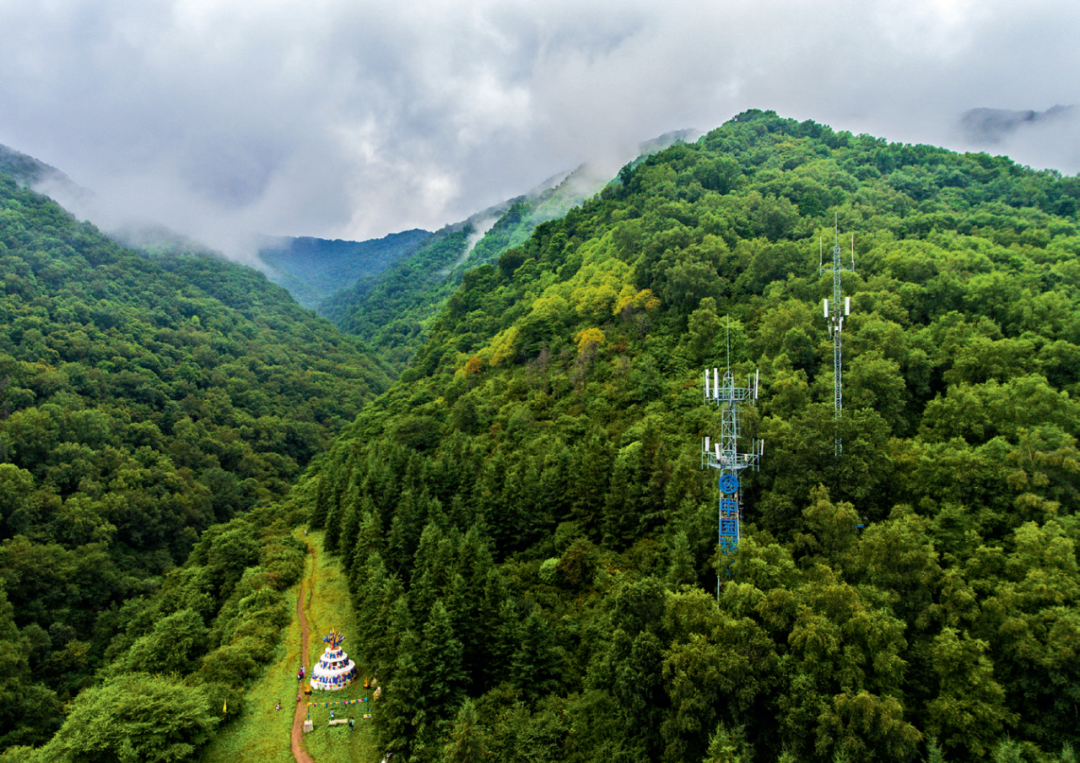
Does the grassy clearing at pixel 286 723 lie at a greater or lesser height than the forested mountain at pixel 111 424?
lesser

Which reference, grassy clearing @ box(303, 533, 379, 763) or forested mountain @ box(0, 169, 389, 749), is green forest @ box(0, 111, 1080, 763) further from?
grassy clearing @ box(303, 533, 379, 763)

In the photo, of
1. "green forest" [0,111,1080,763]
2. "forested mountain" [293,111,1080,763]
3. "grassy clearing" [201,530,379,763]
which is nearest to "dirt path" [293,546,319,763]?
"grassy clearing" [201,530,379,763]

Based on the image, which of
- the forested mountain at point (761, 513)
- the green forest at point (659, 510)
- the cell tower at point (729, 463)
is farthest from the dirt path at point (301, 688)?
the cell tower at point (729, 463)

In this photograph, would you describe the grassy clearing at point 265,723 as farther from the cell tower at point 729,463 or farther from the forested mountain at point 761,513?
the cell tower at point 729,463

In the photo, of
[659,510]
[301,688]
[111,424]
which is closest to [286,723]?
[301,688]

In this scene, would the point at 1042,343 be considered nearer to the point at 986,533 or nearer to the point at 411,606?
the point at 986,533

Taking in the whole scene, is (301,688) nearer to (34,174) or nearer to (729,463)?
(729,463)

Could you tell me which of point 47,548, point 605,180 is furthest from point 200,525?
point 605,180
